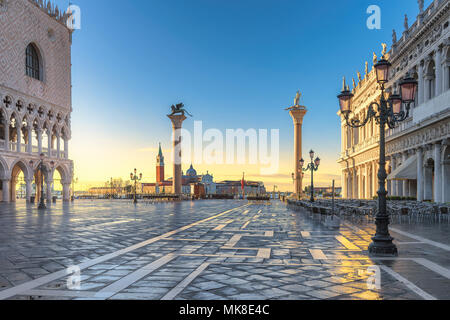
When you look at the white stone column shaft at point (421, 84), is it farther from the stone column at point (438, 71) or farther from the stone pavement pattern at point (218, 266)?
the stone pavement pattern at point (218, 266)

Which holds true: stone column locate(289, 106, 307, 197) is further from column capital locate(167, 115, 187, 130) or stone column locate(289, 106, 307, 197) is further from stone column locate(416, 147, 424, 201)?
stone column locate(416, 147, 424, 201)

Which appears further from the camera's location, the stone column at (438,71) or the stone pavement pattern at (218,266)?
the stone column at (438,71)

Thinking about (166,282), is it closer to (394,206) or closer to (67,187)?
→ (394,206)

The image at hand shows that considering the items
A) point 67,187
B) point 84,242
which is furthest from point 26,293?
point 67,187

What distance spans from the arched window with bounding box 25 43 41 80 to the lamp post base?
4461 centimetres

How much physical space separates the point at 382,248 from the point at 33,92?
42796 millimetres

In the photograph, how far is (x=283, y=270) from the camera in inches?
258

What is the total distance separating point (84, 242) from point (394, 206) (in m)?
→ 13.6

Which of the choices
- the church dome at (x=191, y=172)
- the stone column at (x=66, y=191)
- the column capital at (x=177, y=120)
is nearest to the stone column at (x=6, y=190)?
the stone column at (x=66, y=191)

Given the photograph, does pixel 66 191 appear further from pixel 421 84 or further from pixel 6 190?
pixel 421 84

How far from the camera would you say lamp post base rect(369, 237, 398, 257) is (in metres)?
8.09

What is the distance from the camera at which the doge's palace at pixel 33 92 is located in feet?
124

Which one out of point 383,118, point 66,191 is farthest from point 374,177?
point 66,191

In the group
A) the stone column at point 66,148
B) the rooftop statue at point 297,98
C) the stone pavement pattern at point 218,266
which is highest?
the rooftop statue at point 297,98
